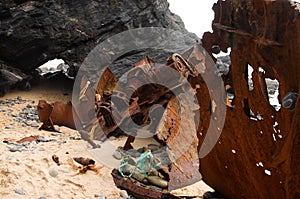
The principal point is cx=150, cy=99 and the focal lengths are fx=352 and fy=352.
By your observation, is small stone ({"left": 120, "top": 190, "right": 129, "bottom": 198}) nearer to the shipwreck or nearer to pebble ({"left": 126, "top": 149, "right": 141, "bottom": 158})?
the shipwreck

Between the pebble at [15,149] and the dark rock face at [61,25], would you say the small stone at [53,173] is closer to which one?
the pebble at [15,149]

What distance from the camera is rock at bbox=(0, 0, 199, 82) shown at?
29.2ft

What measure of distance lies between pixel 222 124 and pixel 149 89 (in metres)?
2.58

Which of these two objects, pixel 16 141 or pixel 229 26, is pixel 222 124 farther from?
pixel 16 141

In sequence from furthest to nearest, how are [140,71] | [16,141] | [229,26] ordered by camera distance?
1. [140,71]
2. [16,141]
3. [229,26]

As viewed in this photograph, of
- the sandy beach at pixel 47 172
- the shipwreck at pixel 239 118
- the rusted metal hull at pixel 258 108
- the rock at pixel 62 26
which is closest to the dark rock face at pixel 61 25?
the rock at pixel 62 26

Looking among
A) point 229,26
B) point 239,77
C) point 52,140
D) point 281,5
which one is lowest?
point 52,140

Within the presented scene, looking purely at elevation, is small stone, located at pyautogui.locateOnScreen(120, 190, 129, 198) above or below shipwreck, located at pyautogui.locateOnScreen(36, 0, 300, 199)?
below

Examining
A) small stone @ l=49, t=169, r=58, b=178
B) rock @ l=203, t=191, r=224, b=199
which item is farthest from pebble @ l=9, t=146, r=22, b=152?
rock @ l=203, t=191, r=224, b=199

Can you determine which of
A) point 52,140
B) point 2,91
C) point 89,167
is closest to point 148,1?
point 2,91

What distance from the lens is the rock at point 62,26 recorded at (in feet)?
29.2

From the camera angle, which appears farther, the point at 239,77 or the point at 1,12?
the point at 1,12

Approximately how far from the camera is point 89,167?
4250 millimetres

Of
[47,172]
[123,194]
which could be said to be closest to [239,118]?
[123,194]
